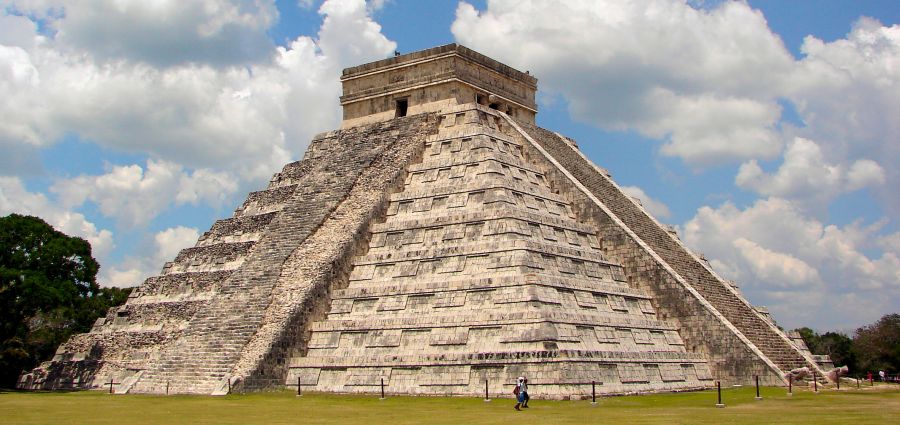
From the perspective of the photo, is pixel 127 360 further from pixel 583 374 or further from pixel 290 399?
pixel 583 374

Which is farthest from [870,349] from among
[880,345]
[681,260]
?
[681,260]

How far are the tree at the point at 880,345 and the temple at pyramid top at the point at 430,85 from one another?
73.5 ft

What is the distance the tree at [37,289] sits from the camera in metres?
28.0

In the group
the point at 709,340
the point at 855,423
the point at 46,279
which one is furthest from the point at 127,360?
the point at 855,423

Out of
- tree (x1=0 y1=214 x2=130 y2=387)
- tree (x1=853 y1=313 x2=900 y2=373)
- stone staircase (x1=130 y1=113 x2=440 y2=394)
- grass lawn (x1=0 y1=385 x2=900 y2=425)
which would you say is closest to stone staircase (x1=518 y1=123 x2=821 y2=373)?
grass lawn (x1=0 y1=385 x2=900 y2=425)

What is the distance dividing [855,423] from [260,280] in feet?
49.7

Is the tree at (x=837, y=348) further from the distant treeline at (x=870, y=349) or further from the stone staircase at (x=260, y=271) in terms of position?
the stone staircase at (x=260, y=271)

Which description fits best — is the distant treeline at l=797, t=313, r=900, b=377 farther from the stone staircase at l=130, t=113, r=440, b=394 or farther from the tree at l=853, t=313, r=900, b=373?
the stone staircase at l=130, t=113, r=440, b=394

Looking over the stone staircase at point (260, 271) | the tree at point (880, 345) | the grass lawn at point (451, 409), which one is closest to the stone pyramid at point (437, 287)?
the stone staircase at point (260, 271)

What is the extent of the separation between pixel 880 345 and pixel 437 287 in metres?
30.1

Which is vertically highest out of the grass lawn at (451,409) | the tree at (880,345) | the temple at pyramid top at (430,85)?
the temple at pyramid top at (430,85)

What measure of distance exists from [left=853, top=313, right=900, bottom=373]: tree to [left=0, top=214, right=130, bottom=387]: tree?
1335 inches

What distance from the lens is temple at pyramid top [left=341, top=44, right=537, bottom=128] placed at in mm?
28453

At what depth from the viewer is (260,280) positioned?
78.0ft
